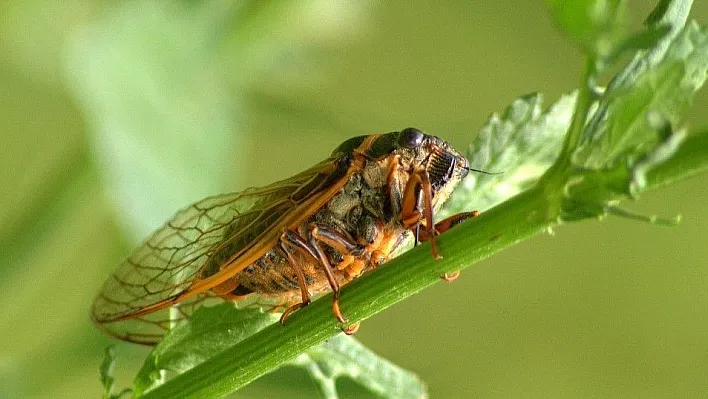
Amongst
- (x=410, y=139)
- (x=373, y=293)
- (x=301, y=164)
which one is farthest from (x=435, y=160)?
(x=301, y=164)

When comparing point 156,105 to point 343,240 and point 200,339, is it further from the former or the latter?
point 200,339

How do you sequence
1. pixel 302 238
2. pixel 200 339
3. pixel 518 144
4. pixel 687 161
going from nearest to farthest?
pixel 687 161
pixel 200 339
pixel 518 144
pixel 302 238

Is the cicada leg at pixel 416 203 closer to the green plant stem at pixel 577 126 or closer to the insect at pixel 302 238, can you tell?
the insect at pixel 302 238

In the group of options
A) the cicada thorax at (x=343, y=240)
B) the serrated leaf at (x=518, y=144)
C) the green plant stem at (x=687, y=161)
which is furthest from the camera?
the cicada thorax at (x=343, y=240)

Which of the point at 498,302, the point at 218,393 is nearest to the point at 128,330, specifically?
the point at 218,393

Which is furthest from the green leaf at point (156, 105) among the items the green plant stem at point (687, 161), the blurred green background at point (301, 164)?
the green plant stem at point (687, 161)

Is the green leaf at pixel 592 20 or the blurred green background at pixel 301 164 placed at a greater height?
the blurred green background at pixel 301 164
